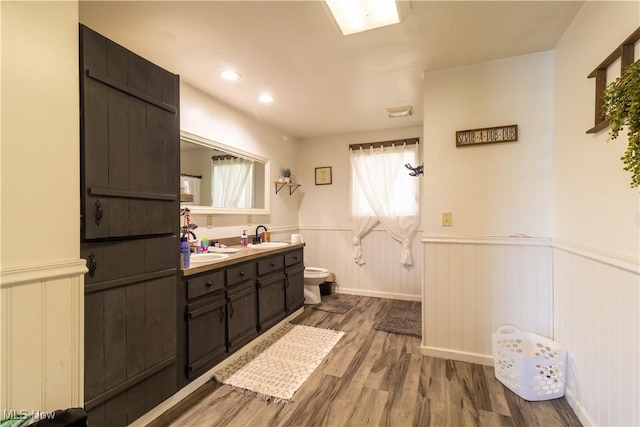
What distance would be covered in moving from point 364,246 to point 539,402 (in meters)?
2.55

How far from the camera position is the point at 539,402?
1.74 meters

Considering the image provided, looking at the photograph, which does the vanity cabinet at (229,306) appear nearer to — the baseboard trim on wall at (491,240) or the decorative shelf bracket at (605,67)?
the baseboard trim on wall at (491,240)

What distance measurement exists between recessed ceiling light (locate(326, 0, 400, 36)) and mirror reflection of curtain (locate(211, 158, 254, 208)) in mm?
1836

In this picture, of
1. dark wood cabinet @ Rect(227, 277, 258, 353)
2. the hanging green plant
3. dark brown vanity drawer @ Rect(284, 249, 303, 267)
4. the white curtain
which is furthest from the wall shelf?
the hanging green plant

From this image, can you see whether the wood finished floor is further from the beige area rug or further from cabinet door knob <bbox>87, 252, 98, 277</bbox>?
cabinet door knob <bbox>87, 252, 98, 277</bbox>

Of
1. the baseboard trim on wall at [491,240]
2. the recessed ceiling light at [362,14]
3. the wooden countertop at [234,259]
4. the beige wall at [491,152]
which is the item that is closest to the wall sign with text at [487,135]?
the beige wall at [491,152]

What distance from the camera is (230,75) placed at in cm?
233

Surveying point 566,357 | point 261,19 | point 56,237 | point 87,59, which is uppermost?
point 261,19

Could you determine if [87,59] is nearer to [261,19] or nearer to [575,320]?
[261,19]

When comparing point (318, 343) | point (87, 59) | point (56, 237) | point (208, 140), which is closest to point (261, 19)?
point (87, 59)

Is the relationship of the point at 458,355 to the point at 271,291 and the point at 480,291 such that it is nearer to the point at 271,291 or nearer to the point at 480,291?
the point at 480,291

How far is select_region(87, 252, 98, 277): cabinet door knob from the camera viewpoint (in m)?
1.30

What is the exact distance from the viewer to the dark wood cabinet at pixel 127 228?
1294mm

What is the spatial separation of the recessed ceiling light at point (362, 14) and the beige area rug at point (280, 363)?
2.39m
